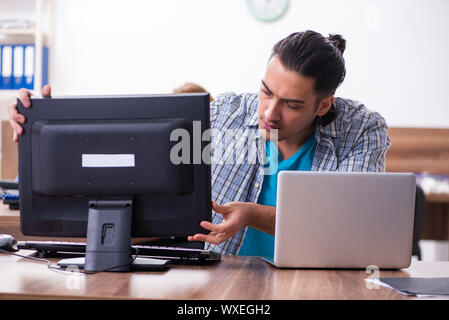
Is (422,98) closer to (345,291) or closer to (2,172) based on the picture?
(2,172)

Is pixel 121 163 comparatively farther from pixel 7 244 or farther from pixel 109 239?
pixel 7 244

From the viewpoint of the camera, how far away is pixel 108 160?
1.22 m

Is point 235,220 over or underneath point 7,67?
underneath

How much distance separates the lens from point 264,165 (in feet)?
6.00

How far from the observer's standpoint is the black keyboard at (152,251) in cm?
136

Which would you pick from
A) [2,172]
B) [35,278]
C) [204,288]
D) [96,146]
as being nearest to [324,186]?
[204,288]

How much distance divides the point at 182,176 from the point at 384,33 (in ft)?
10.8

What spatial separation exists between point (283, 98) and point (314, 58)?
15cm

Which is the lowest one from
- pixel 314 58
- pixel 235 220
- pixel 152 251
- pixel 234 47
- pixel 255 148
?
pixel 152 251

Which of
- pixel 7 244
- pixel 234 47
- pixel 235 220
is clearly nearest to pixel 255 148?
pixel 235 220

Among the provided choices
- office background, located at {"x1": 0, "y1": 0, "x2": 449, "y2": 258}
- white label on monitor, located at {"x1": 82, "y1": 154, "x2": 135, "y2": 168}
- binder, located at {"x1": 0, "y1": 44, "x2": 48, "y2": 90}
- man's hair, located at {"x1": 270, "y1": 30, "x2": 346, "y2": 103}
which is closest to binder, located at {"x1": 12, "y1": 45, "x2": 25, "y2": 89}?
binder, located at {"x1": 0, "y1": 44, "x2": 48, "y2": 90}

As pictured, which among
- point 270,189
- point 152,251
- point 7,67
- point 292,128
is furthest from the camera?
point 7,67
